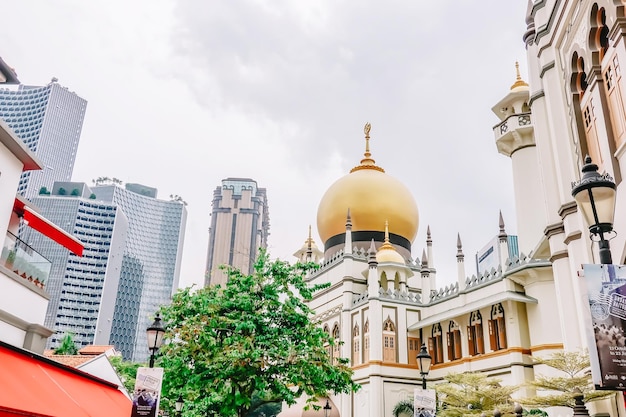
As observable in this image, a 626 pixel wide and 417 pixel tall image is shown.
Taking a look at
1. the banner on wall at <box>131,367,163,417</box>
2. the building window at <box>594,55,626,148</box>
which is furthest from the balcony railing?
the building window at <box>594,55,626,148</box>

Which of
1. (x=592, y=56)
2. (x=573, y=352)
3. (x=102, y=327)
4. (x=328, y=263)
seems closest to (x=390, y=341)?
(x=328, y=263)

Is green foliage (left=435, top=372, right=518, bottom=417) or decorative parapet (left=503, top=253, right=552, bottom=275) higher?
decorative parapet (left=503, top=253, right=552, bottom=275)

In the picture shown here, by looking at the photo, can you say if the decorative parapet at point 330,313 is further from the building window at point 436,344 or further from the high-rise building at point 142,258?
the high-rise building at point 142,258

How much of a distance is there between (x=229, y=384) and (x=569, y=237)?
928cm

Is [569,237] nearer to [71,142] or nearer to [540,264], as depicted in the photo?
[540,264]

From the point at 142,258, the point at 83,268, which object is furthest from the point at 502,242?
the point at 142,258

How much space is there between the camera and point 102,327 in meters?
102

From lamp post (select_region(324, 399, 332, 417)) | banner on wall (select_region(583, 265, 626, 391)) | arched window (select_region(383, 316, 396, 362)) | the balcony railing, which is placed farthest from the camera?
arched window (select_region(383, 316, 396, 362))

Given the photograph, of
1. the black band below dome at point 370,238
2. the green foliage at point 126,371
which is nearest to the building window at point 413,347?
the black band below dome at point 370,238

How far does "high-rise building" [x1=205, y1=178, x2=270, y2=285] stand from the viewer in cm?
11031

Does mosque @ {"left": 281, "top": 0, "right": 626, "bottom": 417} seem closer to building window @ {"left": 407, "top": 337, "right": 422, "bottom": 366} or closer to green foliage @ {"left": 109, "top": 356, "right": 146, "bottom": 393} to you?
building window @ {"left": 407, "top": 337, "right": 422, "bottom": 366}

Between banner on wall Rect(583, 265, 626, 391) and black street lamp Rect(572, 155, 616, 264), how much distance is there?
33 cm

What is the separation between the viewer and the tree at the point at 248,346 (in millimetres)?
13961

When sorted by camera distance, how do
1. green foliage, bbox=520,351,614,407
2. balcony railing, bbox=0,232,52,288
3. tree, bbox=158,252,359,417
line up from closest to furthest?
green foliage, bbox=520,351,614,407
balcony railing, bbox=0,232,52,288
tree, bbox=158,252,359,417
